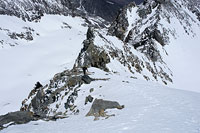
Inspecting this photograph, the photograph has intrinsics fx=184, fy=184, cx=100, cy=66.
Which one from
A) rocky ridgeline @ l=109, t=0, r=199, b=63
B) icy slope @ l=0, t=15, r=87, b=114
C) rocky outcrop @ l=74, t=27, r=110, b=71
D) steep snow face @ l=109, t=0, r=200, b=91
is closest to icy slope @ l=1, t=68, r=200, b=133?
rocky outcrop @ l=74, t=27, r=110, b=71

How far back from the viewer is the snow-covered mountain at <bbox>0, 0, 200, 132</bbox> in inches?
415

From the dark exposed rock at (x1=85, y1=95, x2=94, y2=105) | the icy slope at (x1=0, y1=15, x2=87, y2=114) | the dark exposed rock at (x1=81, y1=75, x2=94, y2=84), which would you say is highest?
the icy slope at (x1=0, y1=15, x2=87, y2=114)

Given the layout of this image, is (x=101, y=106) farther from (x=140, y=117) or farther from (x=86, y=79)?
(x=86, y=79)

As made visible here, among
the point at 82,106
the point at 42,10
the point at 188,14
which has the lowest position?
the point at 82,106

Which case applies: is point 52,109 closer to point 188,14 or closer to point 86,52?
point 86,52

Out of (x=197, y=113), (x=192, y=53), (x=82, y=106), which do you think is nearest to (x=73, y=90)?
(x=82, y=106)

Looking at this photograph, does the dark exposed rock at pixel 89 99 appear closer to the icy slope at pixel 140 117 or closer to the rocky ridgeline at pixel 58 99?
the icy slope at pixel 140 117

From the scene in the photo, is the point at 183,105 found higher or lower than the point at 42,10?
lower

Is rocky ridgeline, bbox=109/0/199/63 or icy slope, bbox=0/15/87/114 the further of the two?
rocky ridgeline, bbox=109/0/199/63

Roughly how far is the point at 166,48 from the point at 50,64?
38035 millimetres

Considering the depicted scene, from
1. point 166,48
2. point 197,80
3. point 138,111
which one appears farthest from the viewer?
point 166,48

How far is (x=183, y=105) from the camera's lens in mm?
10812

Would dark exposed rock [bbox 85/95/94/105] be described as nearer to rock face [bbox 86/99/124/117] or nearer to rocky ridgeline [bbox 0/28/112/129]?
rocky ridgeline [bbox 0/28/112/129]

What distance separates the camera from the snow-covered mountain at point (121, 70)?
10.5 meters
